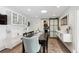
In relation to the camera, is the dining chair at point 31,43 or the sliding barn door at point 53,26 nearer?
the dining chair at point 31,43

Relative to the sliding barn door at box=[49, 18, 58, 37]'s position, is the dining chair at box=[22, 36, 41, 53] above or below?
below

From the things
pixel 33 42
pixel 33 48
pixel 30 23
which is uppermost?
pixel 30 23

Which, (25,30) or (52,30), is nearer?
(25,30)

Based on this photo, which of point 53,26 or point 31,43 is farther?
point 53,26

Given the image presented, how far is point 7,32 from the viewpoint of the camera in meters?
4.39

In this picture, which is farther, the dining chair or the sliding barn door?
the sliding barn door

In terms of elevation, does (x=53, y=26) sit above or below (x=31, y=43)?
above

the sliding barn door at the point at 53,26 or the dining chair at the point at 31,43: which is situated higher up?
the sliding barn door at the point at 53,26
